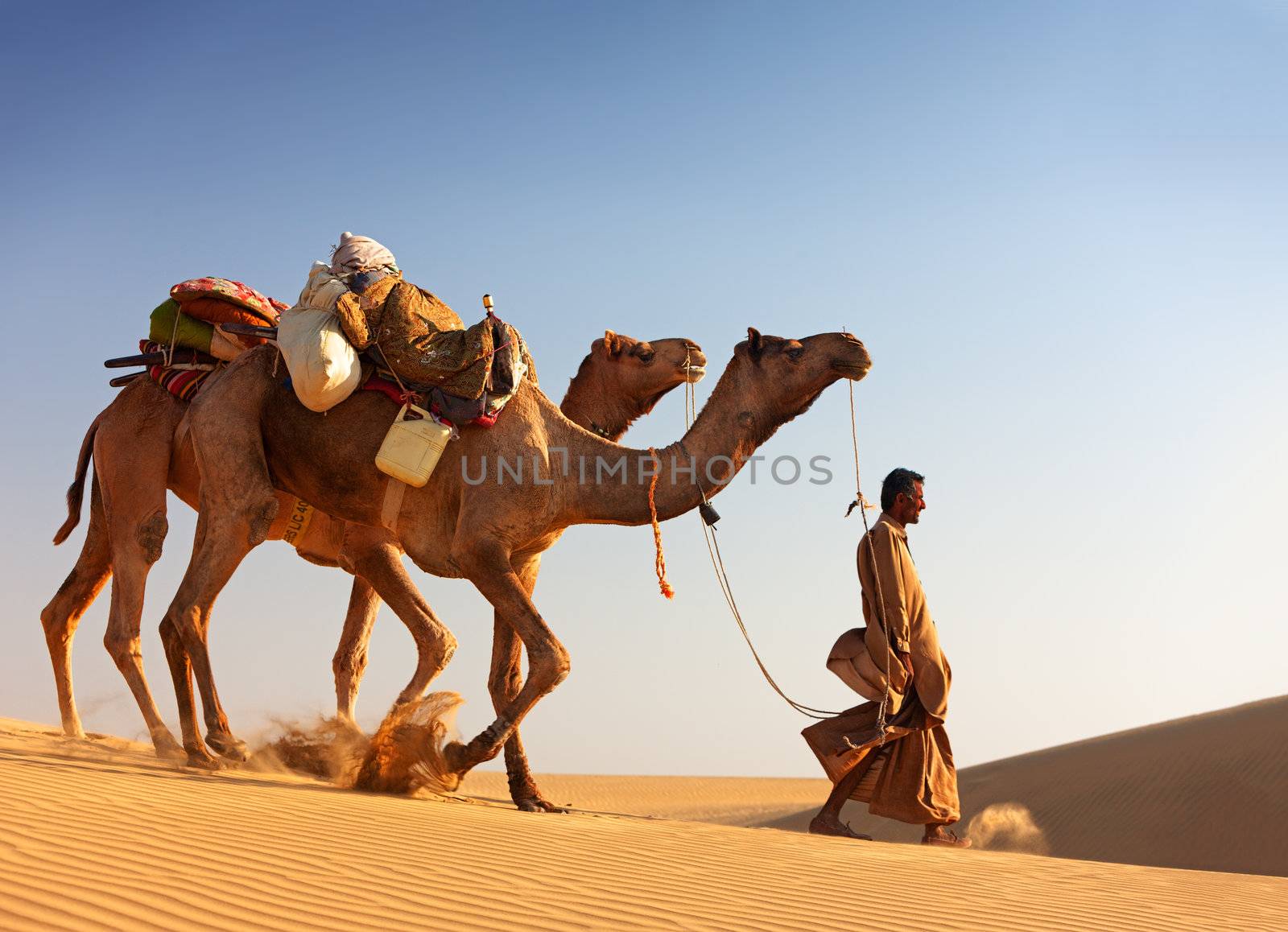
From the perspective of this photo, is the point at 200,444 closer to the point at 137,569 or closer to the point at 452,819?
the point at 137,569

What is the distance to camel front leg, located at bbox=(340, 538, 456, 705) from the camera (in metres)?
9.44

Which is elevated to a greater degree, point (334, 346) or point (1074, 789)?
point (334, 346)

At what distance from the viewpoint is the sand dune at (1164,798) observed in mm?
13555

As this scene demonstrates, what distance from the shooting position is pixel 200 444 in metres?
8.39

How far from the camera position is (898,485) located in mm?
9320

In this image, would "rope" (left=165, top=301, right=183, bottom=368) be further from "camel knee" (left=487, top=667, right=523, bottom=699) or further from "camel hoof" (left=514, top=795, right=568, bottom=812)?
"camel hoof" (left=514, top=795, right=568, bottom=812)

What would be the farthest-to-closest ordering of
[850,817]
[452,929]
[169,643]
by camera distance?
[850,817] → [169,643] → [452,929]

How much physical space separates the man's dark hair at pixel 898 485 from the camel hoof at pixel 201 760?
4.75m

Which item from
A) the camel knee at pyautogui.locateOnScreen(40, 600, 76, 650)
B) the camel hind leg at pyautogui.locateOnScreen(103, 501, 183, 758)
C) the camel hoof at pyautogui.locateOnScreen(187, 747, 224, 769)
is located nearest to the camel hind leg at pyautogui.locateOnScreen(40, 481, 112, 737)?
A: the camel knee at pyautogui.locateOnScreen(40, 600, 76, 650)

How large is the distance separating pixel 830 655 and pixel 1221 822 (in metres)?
7.31

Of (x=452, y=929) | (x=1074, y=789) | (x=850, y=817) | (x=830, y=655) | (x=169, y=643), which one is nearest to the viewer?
(x=452, y=929)

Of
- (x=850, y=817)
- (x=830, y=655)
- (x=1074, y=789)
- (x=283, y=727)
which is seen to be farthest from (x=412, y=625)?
(x=850, y=817)

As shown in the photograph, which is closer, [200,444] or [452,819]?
[452,819]

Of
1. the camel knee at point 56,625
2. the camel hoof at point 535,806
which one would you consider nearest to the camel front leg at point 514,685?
the camel hoof at point 535,806
